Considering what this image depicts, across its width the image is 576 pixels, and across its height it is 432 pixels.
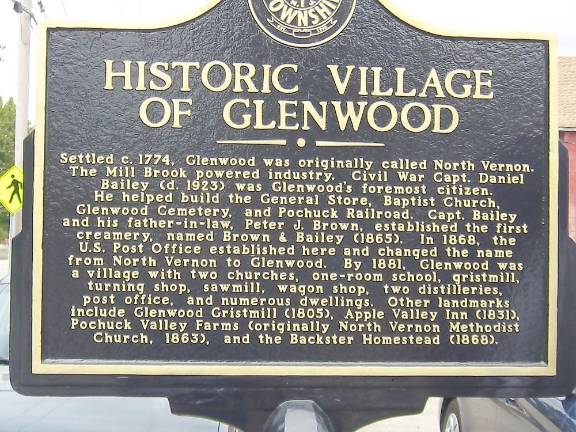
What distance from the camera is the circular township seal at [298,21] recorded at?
2.49 meters

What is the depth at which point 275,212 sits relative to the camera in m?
2.47

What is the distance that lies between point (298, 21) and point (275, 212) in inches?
28.3

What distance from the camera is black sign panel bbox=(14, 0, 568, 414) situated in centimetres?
244

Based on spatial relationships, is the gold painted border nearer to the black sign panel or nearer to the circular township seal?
the black sign panel

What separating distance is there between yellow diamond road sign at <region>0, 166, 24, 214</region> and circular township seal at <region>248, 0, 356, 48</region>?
756cm

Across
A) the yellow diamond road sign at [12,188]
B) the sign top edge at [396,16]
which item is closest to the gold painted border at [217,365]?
the sign top edge at [396,16]

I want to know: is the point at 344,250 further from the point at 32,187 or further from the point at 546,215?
the point at 32,187

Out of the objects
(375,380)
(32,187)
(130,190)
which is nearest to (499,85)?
(375,380)

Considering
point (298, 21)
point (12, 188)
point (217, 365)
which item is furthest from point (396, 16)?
point (12, 188)

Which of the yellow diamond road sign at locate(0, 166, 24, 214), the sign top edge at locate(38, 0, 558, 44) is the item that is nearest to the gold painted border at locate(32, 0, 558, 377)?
the sign top edge at locate(38, 0, 558, 44)

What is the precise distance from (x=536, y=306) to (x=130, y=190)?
1.57 metres

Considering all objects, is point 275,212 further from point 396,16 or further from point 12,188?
point 12,188

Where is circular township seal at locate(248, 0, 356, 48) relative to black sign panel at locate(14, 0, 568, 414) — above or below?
above

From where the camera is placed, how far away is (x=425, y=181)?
250 centimetres
